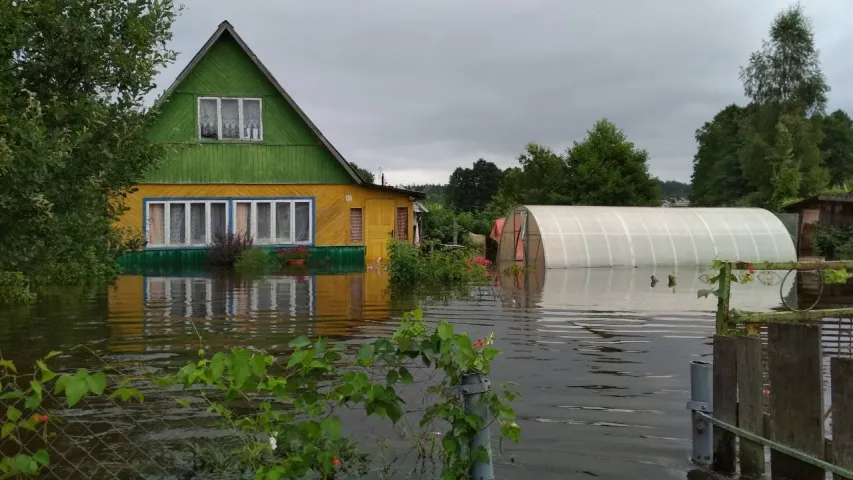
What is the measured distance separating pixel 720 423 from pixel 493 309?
9463 millimetres

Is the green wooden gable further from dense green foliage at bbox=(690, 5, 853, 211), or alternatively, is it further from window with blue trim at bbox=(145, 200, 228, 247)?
dense green foliage at bbox=(690, 5, 853, 211)

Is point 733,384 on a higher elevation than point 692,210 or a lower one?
lower

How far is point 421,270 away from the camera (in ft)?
62.3

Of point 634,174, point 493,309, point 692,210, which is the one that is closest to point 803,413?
point 493,309

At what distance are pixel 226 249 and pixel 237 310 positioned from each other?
12247mm

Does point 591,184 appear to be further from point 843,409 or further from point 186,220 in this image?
point 843,409

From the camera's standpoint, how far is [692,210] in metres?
31.4

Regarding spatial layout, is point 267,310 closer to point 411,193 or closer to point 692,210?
point 411,193

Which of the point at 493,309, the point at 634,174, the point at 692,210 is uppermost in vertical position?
the point at 634,174

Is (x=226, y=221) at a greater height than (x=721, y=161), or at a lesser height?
lesser

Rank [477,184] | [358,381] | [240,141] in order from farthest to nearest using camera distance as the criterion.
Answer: [477,184], [240,141], [358,381]

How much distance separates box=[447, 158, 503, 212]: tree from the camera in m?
79.2

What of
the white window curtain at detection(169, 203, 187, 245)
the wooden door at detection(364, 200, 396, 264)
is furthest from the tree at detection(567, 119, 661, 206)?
the white window curtain at detection(169, 203, 187, 245)

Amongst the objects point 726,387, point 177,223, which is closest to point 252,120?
point 177,223
